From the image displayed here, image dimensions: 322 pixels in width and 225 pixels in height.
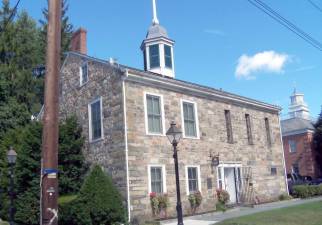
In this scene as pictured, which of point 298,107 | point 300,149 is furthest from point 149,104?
point 298,107

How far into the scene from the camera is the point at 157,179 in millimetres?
18656

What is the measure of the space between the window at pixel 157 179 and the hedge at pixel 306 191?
12.9 m

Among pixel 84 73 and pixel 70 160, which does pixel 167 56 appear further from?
pixel 70 160

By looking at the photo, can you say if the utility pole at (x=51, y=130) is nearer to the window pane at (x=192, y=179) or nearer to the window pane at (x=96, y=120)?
the window pane at (x=96, y=120)

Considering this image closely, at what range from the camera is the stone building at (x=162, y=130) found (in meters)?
18.0

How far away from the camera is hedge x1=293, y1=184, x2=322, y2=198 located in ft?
90.2

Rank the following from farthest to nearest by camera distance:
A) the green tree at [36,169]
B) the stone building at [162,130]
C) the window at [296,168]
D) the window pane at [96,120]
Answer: the window at [296,168]
the window pane at [96,120]
the green tree at [36,169]
the stone building at [162,130]

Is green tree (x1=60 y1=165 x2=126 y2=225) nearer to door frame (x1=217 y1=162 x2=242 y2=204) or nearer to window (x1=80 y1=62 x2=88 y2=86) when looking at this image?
window (x1=80 y1=62 x2=88 y2=86)

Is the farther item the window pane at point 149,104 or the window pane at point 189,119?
the window pane at point 189,119

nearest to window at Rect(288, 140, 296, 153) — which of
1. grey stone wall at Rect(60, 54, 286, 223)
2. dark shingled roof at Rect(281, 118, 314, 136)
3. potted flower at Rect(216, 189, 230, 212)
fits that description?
dark shingled roof at Rect(281, 118, 314, 136)

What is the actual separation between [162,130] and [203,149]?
3038 millimetres

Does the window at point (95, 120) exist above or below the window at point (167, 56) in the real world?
below

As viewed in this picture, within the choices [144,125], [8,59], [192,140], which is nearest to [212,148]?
[192,140]

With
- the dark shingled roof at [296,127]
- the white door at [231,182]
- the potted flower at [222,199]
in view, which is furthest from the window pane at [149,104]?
the dark shingled roof at [296,127]
